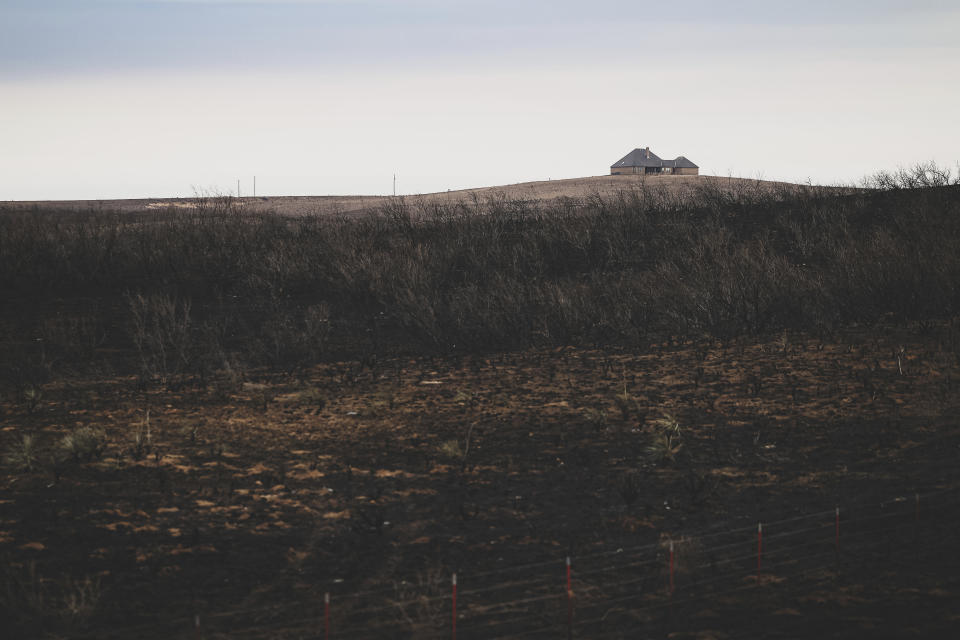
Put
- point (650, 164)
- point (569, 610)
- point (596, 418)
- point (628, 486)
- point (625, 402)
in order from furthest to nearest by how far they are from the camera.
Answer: point (650, 164), point (625, 402), point (596, 418), point (628, 486), point (569, 610)

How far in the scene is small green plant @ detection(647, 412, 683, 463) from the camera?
8.16m

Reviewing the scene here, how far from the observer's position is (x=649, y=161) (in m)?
73.5

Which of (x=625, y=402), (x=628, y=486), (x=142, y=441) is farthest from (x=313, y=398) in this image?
(x=628, y=486)

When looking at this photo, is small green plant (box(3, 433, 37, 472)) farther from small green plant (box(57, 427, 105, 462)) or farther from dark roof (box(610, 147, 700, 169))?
dark roof (box(610, 147, 700, 169))

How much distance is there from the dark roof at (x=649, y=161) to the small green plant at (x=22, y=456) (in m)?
69.2

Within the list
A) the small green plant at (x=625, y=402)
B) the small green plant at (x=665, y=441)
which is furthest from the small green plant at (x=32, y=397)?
the small green plant at (x=665, y=441)

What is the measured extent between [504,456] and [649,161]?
225 ft

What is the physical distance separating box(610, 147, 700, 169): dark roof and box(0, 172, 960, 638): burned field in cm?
5722

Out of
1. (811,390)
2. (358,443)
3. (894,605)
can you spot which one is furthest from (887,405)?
(358,443)

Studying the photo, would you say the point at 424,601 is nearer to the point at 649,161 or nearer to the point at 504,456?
the point at 504,456

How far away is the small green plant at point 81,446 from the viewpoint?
809 cm

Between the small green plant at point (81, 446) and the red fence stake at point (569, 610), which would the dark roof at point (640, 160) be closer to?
the small green plant at point (81, 446)

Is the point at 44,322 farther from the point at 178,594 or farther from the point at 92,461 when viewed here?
the point at 178,594

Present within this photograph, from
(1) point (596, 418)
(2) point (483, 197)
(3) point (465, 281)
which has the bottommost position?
(1) point (596, 418)
